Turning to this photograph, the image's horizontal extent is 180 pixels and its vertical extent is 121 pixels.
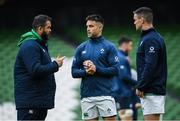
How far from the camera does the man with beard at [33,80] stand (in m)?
7.59

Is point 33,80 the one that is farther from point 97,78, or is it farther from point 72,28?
point 72,28

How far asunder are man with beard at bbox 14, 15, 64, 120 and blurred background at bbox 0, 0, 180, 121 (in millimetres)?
6852

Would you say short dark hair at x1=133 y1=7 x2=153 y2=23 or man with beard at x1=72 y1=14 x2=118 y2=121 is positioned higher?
short dark hair at x1=133 y1=7 x2=153 y2=23

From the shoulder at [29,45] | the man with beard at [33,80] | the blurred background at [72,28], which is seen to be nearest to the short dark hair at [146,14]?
the man with beard at [33,80]

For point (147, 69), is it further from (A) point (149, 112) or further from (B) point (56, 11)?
(B) point (56, 11)

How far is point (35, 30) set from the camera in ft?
25.8

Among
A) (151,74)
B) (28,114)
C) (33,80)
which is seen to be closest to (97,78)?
(151,74)

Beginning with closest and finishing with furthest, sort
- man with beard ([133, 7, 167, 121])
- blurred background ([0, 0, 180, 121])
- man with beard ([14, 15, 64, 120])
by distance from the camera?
1. man with beard ([14, 15, 64, 120])
2. man with beard ([133, 7, 167, 121])
3. blurred background ([0, 0, 180, 121])

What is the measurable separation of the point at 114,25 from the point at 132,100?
6.55 m

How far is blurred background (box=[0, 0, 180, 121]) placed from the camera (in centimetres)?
1526

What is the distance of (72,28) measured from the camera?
17.9 metres

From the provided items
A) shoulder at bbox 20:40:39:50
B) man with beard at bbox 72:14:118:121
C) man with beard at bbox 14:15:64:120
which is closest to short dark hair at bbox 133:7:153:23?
man with beard at bbox 72:14:118:121

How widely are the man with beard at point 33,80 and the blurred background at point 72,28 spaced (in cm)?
685

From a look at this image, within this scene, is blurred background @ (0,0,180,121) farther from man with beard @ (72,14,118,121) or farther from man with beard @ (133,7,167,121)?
man with beard @ (133,7,167,121)
